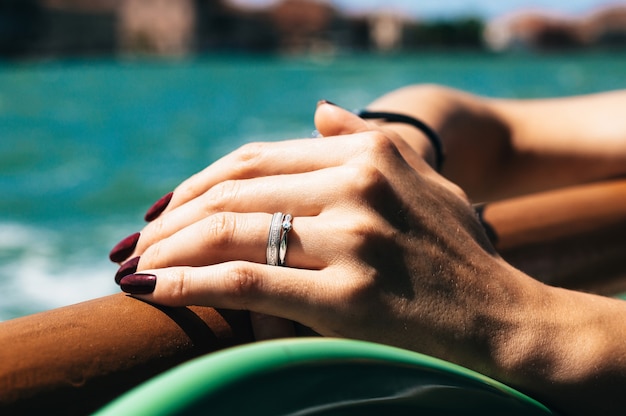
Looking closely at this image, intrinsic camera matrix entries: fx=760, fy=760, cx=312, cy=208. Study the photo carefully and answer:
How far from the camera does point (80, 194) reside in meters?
4.70

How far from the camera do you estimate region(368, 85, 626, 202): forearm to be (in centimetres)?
97

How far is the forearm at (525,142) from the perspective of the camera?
973 millimetres

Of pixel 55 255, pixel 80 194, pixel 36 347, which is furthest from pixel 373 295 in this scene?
pixel 80 194

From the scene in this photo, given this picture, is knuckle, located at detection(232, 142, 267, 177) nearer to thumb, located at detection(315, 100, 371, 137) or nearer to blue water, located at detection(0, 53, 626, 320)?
thumb, located at detection(315, 100, 371, 137)

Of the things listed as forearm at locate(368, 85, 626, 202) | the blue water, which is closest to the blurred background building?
the blue water

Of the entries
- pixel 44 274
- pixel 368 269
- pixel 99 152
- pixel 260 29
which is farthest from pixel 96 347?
pixel 260 29

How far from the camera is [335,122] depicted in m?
0.56

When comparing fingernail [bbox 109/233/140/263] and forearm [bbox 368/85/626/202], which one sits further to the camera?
forearm [bbox 368/85/626/202]

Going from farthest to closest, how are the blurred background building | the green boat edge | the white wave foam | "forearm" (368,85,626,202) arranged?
the blurred background building < the white wave foam < "forearm" (368,85,626,202) < the green boat edge

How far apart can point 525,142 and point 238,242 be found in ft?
2.26

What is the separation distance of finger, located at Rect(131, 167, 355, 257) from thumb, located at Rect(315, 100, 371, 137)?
75 millimetres

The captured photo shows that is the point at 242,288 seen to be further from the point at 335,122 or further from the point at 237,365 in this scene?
the point at 335,122

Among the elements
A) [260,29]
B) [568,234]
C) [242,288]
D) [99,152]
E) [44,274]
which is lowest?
[260,29]

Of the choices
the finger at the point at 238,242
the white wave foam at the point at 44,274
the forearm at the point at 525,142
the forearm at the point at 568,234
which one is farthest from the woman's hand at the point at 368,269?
the white wave foam at the point at 44,274
